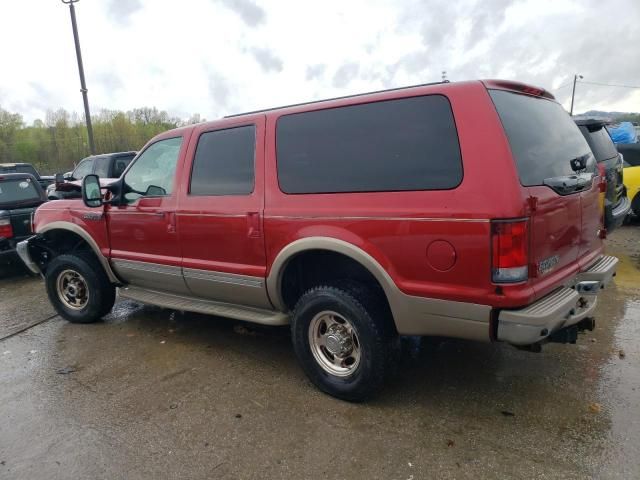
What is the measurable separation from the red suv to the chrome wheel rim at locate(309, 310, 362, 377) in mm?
14

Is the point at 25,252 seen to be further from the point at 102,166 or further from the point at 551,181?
the point at 102,166

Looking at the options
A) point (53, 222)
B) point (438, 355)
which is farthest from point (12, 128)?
point (438, 355)

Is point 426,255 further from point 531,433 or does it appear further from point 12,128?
point 12,128

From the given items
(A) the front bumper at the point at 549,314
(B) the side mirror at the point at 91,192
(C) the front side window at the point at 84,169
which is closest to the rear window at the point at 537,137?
(A) the front bumper at the point at 549,314

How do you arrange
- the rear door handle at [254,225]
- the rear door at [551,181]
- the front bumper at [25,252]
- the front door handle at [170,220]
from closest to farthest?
the rear door at [551,181]
the rear door handle at [254,225]
the front door handle at [170,220]
the front bumper at [25,252]

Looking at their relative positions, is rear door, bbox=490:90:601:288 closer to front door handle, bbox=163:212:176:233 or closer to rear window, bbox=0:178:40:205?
front door handle, bbox=163:212:176:233

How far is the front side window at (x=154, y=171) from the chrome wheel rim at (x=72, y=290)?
136 cm

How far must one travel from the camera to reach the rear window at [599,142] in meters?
5.24

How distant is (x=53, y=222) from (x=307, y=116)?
3.32m

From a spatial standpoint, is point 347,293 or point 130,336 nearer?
point 347,293

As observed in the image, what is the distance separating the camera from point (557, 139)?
10.0ft

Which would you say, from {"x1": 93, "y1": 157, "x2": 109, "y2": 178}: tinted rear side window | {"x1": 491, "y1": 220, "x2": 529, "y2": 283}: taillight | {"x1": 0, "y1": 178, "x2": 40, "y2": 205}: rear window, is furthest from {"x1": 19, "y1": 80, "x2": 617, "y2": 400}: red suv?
{"x1": 93, "y1": 157, "x2": 109, "y2": 178}: tinted rear side window

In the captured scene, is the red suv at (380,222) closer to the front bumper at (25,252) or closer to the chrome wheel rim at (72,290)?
the chrome wheel rim at (72,290)

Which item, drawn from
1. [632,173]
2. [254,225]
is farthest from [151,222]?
[632,173]
